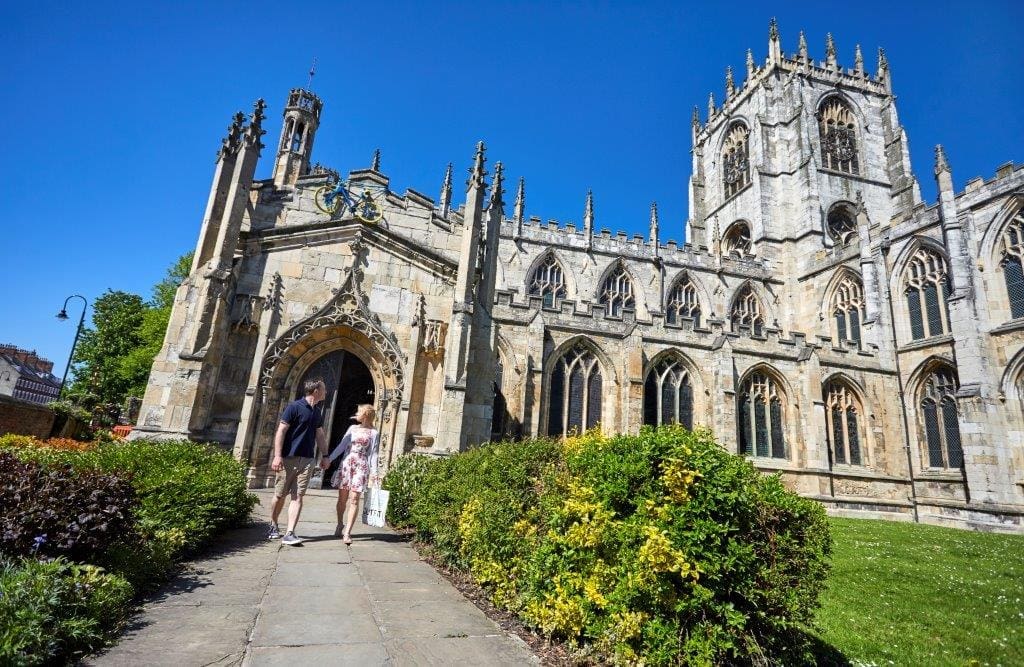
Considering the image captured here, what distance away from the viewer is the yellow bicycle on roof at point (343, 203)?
11586mm

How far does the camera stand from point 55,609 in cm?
308

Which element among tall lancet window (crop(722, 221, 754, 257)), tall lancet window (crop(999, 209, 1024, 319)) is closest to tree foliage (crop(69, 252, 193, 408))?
tall lancet window (crop(722, 221, 754, 257))

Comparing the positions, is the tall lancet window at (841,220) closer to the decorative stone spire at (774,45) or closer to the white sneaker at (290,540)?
the decorative stone spire at (774,45)

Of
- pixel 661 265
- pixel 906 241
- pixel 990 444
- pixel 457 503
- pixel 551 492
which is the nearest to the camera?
pixel 551 492

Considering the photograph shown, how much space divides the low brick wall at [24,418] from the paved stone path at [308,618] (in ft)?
37.9

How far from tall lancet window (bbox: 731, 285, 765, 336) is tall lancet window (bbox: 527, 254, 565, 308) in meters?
11.5

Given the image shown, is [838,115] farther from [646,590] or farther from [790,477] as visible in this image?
[646,590]

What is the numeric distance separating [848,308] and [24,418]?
36203 mm

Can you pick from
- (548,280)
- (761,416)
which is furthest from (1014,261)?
(548,280)

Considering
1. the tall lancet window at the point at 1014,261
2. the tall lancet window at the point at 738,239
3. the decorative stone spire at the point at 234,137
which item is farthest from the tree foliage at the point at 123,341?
the tall lancet window at the point at 1014,261

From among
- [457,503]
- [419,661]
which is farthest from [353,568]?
[419,661]

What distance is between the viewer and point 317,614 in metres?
3.91

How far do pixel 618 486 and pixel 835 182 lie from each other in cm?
3974

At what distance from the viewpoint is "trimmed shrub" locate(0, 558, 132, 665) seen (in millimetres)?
2715
